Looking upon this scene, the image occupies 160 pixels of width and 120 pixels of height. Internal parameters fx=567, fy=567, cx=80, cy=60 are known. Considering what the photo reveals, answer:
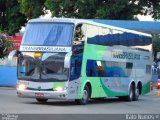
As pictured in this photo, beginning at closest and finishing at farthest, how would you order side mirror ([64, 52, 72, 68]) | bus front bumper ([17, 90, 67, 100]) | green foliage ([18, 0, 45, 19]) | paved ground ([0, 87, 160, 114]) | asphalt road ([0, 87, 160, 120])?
asphalt road ([0, 87, 160, 120])
paved ground ([0, 87, 160, 114])
side mirror ([64, 52, 72, 68])
bus front bumper ([17, 90, 67, 100])
green foliage ([18, 0, 45, 19])

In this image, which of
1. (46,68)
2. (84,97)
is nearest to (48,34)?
(46,68)

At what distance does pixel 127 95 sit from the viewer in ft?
95.4

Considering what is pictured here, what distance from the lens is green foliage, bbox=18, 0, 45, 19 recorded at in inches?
2112

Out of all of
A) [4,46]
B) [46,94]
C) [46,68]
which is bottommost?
[46,94]

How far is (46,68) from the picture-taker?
22.8 metres

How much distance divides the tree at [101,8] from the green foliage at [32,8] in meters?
2.27

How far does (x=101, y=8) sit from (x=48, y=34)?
1038 inches

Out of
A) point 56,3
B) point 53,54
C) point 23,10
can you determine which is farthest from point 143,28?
point 53,54

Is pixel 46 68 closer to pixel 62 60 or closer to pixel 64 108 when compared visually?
pixel 62 60

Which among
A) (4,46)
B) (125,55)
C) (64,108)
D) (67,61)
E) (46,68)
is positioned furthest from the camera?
(4,46)

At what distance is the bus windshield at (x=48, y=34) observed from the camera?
22.8m

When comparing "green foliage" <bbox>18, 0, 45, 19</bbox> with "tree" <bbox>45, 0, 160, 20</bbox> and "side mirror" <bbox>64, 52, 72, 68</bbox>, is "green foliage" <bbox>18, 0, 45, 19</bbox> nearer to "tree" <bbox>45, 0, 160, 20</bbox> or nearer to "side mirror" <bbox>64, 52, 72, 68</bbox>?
"tree" <bbox>45, 0, 160, 20</bbox>

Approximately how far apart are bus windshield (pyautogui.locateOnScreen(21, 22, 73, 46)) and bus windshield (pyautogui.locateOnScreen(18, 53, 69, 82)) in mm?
552

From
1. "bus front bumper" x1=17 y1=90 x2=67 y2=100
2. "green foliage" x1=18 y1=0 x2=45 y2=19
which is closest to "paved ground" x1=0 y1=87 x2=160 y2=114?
"bus front bumper" x1=17 y1=90 x2=67 y2=100
